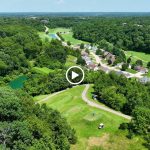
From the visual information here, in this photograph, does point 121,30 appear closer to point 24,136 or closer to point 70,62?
point 70,62

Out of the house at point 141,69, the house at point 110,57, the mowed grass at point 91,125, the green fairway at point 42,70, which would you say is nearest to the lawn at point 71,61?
the green fairway at point 42,70

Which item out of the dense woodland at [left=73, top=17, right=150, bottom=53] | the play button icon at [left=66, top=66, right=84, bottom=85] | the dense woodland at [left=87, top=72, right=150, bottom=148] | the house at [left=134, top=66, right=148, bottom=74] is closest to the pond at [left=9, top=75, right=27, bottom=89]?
the play button icon at [left=66, top=66, right=84, bottom=85]

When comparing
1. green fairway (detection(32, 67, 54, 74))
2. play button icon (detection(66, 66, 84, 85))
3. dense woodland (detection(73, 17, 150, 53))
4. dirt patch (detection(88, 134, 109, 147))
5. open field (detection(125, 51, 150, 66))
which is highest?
play button icon (detection(66, 66, 84, 85))

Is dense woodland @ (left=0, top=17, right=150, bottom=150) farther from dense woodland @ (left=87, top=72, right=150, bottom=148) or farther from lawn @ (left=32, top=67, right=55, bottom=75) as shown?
lawn @ (left=32, top=67, right=55, bottom=75)

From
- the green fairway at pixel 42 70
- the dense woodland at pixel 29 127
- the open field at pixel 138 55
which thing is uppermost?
the dense woodland at pixel 29 127

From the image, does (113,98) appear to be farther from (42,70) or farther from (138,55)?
(138,55)

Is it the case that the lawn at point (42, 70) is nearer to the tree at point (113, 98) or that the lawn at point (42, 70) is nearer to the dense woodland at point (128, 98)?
the dense woodland at point (128, 98)

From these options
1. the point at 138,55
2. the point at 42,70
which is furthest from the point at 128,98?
the point at 138,55

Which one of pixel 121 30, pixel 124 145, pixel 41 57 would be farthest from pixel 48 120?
pixel 121 30

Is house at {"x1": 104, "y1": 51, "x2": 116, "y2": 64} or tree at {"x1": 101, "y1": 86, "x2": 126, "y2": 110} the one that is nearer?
tree at {"x1": 101, "y1": 86, "x2": 126, "y2": 110}
